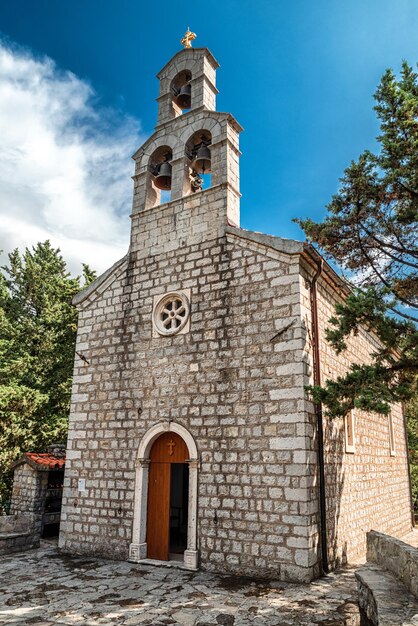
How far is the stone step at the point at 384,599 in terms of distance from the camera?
4066 millimetres

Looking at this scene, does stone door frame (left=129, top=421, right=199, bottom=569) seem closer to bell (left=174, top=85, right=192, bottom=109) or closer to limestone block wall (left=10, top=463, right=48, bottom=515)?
limestone block wall (left=10, top=463, right=48, bottom=515)

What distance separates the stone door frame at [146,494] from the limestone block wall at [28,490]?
297 cm

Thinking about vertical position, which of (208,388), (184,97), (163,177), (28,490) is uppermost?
(184,97)

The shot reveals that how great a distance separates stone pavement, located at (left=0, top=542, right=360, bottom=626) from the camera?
17.5ft

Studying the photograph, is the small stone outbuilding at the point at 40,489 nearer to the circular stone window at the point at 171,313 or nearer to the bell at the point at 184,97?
the circular stone window at the point at 171,313

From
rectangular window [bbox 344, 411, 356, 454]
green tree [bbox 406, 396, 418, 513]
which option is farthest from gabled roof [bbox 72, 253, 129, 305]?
green tree [bbox 406, 396, 418, 513]

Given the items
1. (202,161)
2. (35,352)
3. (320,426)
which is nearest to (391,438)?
(320,426)

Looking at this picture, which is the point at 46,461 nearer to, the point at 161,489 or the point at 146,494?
the point at 146,494

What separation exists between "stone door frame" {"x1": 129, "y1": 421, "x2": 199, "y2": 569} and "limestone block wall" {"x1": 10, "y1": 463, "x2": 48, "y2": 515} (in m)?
2.97

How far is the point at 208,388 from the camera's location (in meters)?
8.28

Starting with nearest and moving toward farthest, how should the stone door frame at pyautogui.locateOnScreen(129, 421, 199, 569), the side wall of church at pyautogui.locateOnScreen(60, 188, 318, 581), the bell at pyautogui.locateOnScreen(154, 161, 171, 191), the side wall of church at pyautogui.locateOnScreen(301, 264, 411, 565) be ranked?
the side wall of church at pyautogui.locateOnScreen(60, 188, 318, 581) → the stone door frame at pyautogui.locateOnScreen(129, 421, 199, 569) → the side wall of church at pyautogui.locateOnScreen(301, 264, 411, 565) → the bell at pyautogui.locateOnScreen(154, 161, 171, 191)

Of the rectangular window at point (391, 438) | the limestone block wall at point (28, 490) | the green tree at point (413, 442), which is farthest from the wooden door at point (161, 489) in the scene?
the green tree at point (413, 442)

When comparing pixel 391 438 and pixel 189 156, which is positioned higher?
pixel 189 156

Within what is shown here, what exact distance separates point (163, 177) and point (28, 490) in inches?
307
